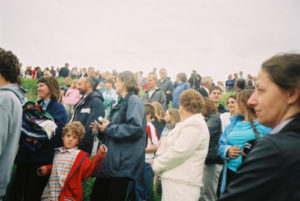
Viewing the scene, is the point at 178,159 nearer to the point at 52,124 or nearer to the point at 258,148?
the point at 52,124

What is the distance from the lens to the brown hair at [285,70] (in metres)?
1.08

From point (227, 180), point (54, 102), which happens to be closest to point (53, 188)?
point (54, 102)

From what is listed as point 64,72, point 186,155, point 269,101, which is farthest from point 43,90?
point 64,72

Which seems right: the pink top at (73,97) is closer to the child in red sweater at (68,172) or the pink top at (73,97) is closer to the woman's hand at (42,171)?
the child in red sweater at (68,172)

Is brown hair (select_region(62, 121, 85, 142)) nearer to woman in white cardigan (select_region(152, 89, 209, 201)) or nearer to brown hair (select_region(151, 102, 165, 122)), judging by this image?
woman in white cardigan (select_region(152, 89, 209, 201))

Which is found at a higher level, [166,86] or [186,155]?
[166,86]

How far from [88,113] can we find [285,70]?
3.73 meters

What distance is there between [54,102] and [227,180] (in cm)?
285

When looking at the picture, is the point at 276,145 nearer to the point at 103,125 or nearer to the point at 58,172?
the point at 103,125

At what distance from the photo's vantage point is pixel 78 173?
11.0ft

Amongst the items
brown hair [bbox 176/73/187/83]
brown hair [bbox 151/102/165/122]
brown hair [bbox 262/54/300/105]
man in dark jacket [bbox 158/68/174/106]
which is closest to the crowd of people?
brown hair [bbox 262/54/300/105]

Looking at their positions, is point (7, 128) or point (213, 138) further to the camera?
point (213, 138)

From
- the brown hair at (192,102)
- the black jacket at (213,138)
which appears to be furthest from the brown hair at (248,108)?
the black jacket at (213,138)

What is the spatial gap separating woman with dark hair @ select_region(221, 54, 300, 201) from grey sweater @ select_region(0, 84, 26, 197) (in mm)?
2029
